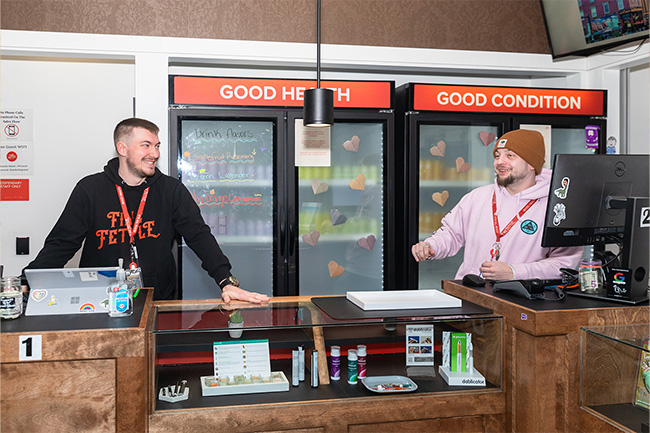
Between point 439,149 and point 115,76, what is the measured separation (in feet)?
8.70

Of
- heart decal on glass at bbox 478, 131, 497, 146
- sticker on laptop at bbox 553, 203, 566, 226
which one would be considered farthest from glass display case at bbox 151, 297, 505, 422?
heart decal on glass at bbox 478, 131, 497, 146

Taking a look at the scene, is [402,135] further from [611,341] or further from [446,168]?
[611,341]

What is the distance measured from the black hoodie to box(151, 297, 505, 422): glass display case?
888 mm

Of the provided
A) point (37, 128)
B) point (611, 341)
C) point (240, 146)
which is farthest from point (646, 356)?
point (37, 128)

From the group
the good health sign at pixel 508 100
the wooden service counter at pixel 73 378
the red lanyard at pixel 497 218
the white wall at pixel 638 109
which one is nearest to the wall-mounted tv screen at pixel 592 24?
the good health sign at pixel 508 100

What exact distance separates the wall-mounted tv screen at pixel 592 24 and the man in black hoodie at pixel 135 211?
127 inches

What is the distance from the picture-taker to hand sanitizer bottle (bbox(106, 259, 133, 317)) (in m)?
1.90

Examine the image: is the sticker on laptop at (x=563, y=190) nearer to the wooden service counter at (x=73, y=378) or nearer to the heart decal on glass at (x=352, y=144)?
the wooden service counter at (x=73, y=378)

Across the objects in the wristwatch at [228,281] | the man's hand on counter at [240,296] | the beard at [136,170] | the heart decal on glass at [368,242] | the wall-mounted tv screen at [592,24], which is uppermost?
the wall-mounted tv screen at [592,24]

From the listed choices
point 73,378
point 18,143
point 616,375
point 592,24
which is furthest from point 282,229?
point 592,24

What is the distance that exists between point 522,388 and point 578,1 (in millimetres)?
3344

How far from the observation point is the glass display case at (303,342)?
1.96 metres

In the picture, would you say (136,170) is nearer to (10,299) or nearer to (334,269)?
(10,299)

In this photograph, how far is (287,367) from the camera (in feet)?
7.29
